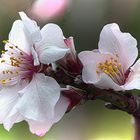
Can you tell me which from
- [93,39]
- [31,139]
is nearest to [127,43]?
[31,139]

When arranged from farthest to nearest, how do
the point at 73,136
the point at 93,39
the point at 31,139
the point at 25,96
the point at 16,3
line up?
the point at 16,3 → the point at 93,39 → the point at 73,136 → the point at 31,139 → the point at 25,96

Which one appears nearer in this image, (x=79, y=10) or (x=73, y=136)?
(x=73, y=136)

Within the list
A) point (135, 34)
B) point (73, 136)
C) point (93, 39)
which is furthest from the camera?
point (93, 39)

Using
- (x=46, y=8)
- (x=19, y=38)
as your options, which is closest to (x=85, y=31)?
(x=46, y=8)

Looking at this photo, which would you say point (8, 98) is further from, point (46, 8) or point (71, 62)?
point (46, 8)

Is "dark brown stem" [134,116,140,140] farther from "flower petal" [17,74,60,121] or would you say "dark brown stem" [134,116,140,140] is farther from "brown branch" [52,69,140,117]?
"flower petal" [17,74,60,121]

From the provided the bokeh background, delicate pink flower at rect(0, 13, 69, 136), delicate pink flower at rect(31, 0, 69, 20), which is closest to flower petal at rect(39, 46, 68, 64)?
delicate pink flower at rect(0, 13, 69, 136)

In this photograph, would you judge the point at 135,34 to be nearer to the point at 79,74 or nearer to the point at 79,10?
the point at 79,10
